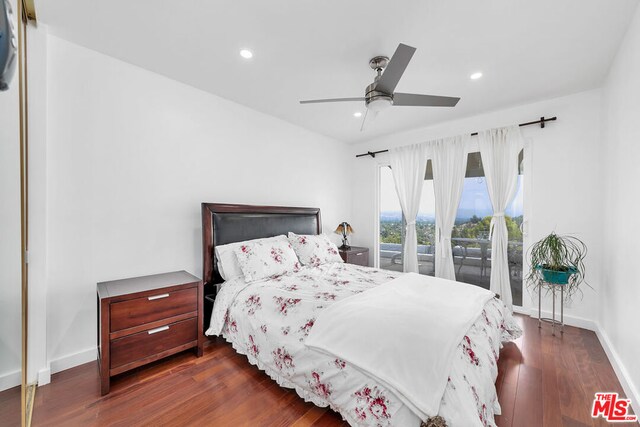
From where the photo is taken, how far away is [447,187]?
149 inches

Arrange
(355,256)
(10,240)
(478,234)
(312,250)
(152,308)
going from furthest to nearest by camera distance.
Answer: (355,256), (478,234), (312,250), (152,308), (10,240)

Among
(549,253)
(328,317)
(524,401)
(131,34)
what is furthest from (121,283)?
(549,253)

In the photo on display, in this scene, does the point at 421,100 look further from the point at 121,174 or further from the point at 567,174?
the point at 121,174

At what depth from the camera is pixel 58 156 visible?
2.08 m

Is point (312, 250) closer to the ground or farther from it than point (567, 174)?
closer to the ground

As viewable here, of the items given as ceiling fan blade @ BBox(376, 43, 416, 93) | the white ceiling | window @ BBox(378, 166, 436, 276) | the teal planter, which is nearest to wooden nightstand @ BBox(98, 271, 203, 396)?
the white ceiling

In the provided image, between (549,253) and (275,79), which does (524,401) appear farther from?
(275,79)

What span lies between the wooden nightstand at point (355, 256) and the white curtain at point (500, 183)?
1.73 metres

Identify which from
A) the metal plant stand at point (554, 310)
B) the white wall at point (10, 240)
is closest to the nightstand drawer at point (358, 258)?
the metal plant stand at point (554, 310)

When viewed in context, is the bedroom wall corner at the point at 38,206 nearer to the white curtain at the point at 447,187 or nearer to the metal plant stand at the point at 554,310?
the white curtain at the point at 447,187

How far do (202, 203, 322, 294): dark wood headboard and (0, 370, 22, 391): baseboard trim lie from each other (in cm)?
148

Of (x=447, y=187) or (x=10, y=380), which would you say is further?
(x=447, y=187)

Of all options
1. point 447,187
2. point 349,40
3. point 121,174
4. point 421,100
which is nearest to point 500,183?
point 447,187

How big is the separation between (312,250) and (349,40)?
216 centimetres
